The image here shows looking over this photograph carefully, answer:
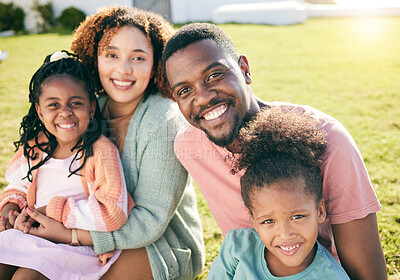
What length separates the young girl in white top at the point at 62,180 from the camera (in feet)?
7.40

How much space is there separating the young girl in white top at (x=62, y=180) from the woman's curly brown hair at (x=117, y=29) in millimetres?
192

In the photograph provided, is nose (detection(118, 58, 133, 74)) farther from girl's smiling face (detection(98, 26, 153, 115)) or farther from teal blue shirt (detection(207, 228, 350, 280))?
teal blue shirt (detection(207, 228, 350, 280))

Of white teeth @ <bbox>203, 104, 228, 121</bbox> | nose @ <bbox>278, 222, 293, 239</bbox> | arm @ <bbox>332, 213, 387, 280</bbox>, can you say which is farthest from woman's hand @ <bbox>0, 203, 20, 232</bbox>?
arm @ <bbox>332, 213, 387, 280</bbox>

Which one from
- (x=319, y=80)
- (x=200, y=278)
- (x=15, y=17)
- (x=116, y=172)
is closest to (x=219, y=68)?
(x=116, y=172)

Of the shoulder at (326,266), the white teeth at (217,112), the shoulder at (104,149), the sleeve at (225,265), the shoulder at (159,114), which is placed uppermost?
the white teeth at (217,112)

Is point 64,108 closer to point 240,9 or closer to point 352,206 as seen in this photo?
point 352,206

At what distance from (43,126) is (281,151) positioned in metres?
1.75

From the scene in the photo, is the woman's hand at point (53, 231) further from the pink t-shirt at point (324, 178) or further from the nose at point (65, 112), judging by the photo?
the pink t-shirt at point (324, 178)

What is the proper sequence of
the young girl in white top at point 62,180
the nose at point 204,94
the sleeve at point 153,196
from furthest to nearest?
the sleeve at point 153,196 → the young girl in white top at point 62,180 → the nose at point 204,94

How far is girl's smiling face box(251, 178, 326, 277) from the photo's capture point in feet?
6.01

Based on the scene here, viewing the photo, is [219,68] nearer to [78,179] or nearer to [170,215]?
[170,215]

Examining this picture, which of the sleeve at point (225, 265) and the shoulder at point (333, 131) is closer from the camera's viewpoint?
the shoulder at point (333, 131)

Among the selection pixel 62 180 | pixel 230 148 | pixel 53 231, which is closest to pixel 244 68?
pixel 230 148

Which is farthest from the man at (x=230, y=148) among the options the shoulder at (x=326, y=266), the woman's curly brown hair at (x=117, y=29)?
the woman's curly brown hair at (x=117, y=29)
